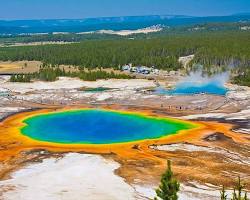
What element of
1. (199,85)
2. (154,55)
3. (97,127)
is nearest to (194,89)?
(199,85)

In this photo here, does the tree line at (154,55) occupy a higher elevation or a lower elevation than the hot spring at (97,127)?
higher

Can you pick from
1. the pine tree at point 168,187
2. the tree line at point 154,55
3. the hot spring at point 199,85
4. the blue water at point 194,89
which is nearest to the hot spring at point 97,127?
the blue water at point 194,89

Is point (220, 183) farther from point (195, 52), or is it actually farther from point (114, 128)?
point (195, 52)

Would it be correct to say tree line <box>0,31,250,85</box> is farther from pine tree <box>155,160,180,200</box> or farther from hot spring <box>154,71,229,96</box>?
pine tree <box>155,160,180,200</box>

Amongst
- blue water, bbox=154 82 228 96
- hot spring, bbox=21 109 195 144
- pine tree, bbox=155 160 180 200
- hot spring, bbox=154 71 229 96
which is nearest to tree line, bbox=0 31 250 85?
hot spring, bbox=154 71 229 96

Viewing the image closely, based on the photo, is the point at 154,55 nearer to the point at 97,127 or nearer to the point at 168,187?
the point at 97,127

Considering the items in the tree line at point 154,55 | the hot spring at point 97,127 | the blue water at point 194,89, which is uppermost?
the tree line at point 154,55

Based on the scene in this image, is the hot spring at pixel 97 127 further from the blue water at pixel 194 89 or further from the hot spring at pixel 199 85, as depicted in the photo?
the hot spring at pixel 199 85

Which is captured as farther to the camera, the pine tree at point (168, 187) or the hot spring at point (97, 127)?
the hot spring at point (97, 127)
